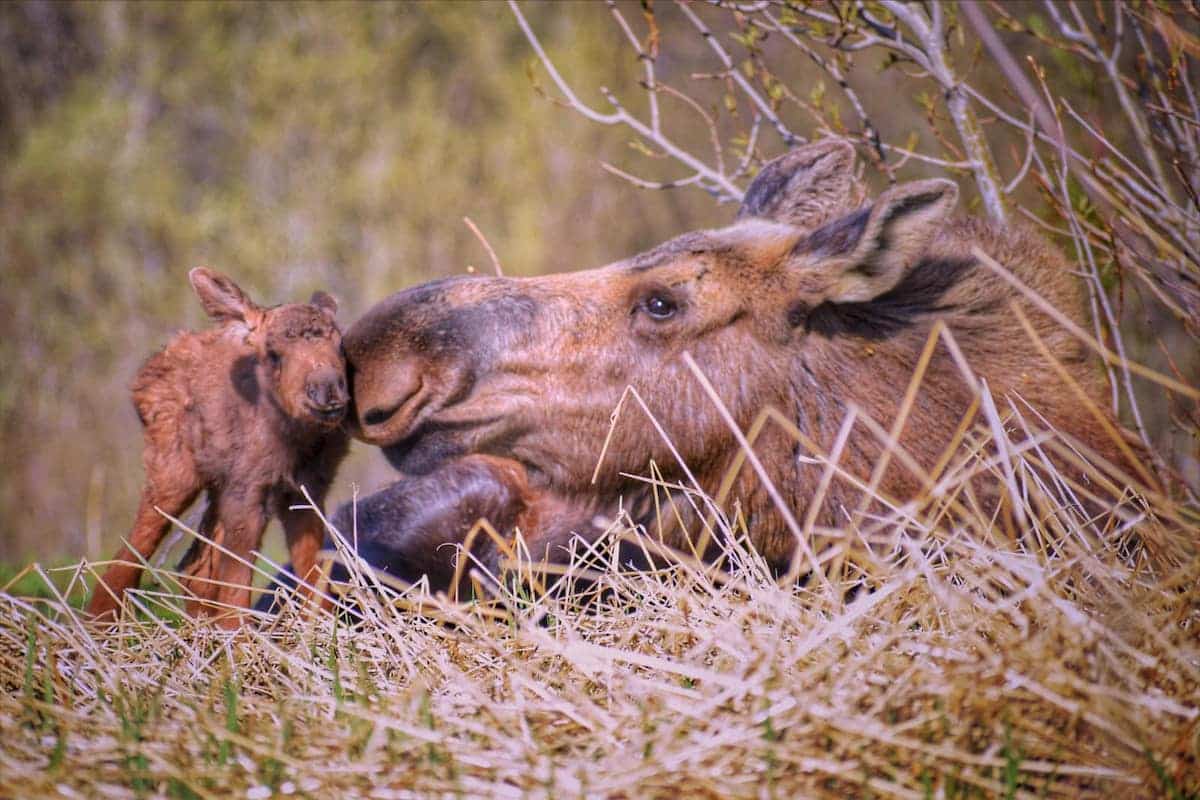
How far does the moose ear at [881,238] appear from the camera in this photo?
3.71m

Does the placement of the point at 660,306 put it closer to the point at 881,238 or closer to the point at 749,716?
the point at 881,238

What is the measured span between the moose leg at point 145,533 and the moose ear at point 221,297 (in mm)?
516

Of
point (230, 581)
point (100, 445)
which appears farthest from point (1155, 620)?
point (100, 445)

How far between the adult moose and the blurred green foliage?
540 cm

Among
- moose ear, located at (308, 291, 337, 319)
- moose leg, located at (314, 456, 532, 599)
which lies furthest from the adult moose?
moose ear, located at (308, 291, 337, 319)

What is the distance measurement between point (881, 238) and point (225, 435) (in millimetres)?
2069

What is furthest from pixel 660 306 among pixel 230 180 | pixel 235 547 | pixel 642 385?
pixel 230 180

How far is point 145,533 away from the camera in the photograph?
12.7ft

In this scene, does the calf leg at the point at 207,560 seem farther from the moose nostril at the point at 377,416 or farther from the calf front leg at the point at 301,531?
the moose nostril at the point at 377,416

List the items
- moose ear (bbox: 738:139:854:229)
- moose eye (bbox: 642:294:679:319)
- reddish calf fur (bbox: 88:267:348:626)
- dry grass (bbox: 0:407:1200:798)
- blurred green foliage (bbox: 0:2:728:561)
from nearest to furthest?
dry grass (bbox: 0:407:1200:798), reddish calf fur (bbox: 88:267:348:626), moose eye (bbox: 642:294:679:319), moose ear (bbox: 738:139:854:229), blurred green foliage (bbox: 0:2:728:561)

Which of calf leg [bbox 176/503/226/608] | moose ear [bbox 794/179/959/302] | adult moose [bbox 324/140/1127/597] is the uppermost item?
moose ear [bbox 794/179/959/302]

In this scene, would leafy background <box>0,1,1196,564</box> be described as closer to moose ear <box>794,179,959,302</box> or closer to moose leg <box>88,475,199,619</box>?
moose leg <box>88,475,199,619</box>

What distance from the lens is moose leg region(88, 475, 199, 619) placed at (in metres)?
3.87

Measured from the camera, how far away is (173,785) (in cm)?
240
